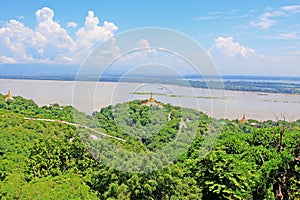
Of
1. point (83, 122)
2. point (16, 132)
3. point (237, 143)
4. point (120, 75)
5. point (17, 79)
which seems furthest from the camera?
point (17, 79)

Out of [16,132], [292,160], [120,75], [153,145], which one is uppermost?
[120,75]

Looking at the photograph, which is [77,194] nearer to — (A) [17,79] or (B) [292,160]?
(B) [292,160]

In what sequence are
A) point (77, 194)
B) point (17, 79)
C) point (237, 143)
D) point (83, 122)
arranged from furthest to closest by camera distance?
point (17, 79)
point (237, 143)
point (83, 122)
point (77, 194)

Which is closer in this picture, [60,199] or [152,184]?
[60,199]

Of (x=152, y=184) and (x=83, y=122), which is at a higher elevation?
(x=83, y=122)

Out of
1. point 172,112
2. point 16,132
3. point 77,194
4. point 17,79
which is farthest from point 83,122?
point 17,79

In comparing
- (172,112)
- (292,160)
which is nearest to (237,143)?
(292,160)
